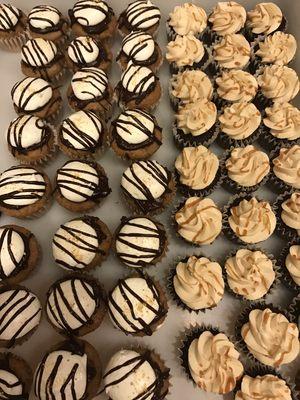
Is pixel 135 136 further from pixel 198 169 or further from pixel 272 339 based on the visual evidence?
pixel 272 339

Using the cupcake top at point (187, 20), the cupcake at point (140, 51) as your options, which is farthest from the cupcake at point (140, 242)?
the cupcake top at point (187, 20)

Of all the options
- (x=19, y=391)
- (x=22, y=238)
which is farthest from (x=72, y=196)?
(x=19, y=391)

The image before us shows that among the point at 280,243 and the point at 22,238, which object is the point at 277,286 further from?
the point at 22,238

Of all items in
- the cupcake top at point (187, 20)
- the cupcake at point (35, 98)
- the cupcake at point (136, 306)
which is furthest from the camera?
the cupcake top at point (187, 20)

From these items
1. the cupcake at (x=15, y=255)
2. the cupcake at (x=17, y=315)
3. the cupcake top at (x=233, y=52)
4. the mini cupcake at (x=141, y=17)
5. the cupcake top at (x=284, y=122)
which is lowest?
the cupcake at (x=17, y=315)

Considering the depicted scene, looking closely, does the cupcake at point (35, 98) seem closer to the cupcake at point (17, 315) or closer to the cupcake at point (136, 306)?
the cupcake at point (17, 315)

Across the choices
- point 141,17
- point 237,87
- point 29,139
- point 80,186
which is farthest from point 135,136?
point 141,17

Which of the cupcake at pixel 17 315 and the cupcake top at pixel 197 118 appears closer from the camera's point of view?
the cupcake at pixel 17 315
